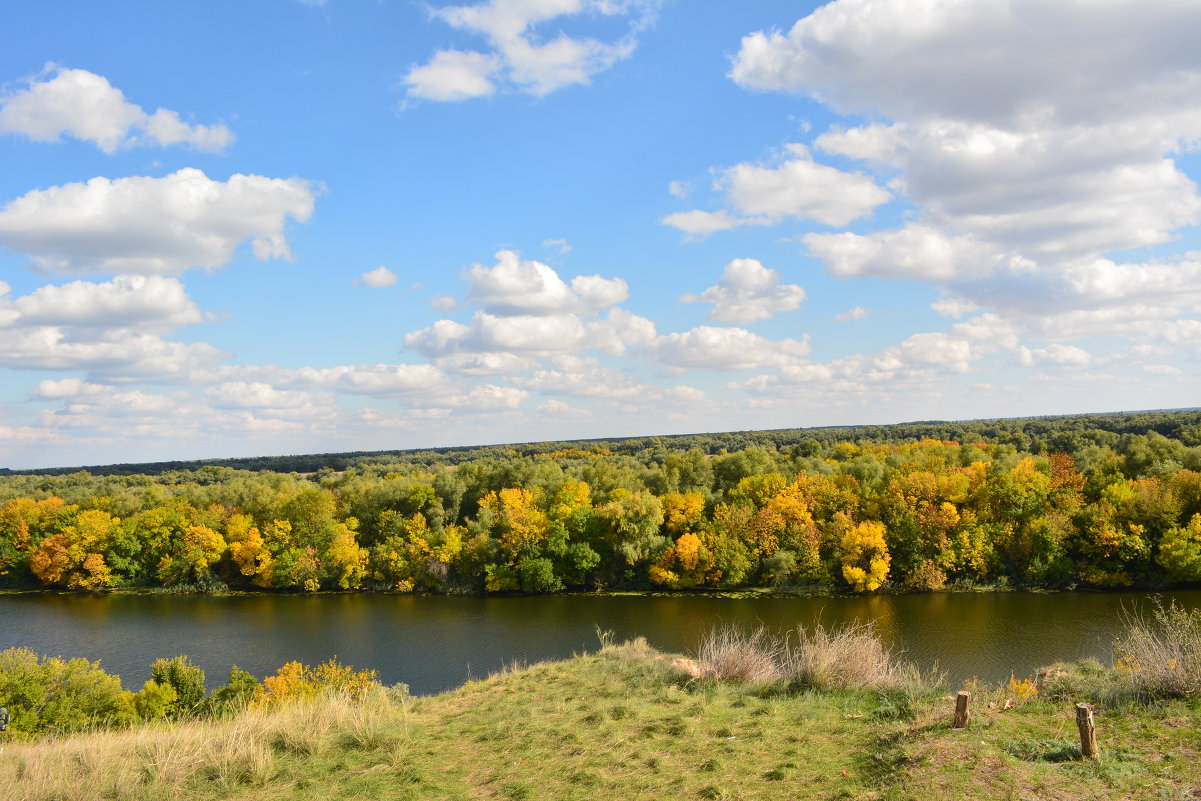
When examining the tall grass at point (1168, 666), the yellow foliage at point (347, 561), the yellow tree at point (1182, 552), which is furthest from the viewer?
the yellow foliage at point (347, 561)

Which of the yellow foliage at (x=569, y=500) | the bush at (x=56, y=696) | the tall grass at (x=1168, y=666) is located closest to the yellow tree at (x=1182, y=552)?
the tall grass at (x=1168, y=666)

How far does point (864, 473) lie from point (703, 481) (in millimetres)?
12108

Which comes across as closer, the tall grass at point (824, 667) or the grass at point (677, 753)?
the grass at point (677, 753)

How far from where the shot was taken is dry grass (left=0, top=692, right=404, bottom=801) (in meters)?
9.02

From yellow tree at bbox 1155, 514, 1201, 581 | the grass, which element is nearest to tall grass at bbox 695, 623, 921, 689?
the grass

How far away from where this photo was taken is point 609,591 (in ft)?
150

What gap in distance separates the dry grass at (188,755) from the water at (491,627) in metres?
14.0

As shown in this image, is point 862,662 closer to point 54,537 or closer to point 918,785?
point 918,785

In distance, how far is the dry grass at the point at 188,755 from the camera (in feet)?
29.6

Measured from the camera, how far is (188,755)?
10.2 m

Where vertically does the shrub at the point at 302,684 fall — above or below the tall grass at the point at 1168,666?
below

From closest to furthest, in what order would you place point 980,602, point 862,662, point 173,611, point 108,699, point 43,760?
1. point 43,760
2. point 862,662
3. point 108,699
4. point 980,602
5. point 173,611

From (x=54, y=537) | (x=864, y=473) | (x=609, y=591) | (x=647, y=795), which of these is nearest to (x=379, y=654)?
(x=609, y=591)

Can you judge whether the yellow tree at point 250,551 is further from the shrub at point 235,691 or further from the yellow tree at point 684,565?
the shrub at point 235,691
